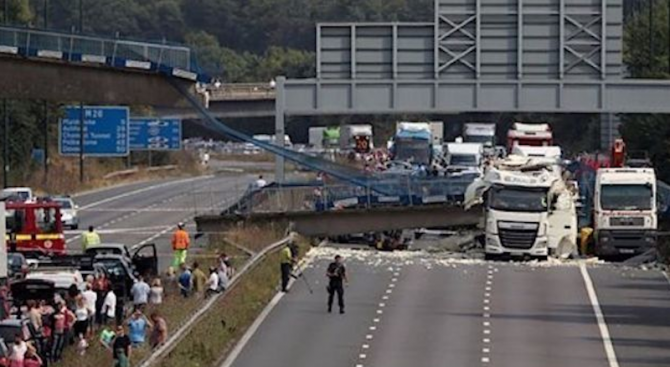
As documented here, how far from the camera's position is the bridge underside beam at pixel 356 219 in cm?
6850

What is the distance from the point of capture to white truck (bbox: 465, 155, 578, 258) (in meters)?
62.8

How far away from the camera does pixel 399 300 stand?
50438 millimetres

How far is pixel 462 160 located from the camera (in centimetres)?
9456

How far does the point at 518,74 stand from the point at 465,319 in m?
28.3

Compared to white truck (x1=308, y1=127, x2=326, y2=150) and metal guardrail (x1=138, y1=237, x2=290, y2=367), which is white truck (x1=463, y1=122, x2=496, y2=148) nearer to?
white truck (x1=308, y1=127, x2=326, y2=150)

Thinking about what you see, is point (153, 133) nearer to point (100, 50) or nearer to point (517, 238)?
point (517, 238)

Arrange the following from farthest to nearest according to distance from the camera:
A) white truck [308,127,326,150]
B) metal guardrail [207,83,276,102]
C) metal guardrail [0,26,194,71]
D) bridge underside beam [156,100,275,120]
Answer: white truck [308,127,326,150] < bridge underside beam [156,100,275,120] < metal guardrail [207,83,276,102] < metal guardrail [0,26,194,71]

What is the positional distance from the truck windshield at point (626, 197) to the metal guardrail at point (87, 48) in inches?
515

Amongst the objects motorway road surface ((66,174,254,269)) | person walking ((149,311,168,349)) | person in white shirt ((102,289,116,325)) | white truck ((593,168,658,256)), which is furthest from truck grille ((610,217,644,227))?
person walking ((149,311,168,349))

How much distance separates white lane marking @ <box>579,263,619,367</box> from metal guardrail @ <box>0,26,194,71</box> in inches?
489

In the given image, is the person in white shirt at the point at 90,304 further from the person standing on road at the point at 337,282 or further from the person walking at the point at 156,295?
the person standing on road at the point at 337,282

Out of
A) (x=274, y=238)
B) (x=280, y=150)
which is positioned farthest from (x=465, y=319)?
(x=280, y=150)

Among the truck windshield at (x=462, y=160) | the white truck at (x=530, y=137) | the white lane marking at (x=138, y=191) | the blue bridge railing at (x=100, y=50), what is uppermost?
the blue bridge railing at (x=100, y=50)

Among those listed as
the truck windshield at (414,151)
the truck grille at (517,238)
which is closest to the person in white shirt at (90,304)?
the truck grille at (517,238)
